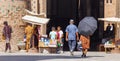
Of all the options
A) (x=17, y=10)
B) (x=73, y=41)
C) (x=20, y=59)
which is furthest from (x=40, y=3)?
(x=20, y=59)

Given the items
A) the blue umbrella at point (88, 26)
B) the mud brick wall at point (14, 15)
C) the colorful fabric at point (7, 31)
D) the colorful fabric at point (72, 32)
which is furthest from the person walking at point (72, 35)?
the mud brick wall at point (14, 15)

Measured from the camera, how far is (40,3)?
33.2m

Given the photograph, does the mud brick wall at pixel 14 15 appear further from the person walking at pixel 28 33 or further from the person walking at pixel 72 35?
the person walking at pixel 72 35

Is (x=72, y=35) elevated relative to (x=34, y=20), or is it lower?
lower

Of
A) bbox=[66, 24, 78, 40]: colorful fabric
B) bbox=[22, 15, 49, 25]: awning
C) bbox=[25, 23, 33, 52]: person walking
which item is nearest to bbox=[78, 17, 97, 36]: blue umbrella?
bbox=[66, 24, 78, 40]: colorful fabric

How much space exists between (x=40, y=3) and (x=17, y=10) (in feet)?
7.34

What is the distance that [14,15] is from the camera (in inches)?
1235

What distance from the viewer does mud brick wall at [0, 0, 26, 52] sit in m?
31.1

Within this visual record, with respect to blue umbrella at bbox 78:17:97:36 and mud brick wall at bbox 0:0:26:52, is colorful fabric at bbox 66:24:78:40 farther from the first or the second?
mud brick wall at bbox 0:0:26:52

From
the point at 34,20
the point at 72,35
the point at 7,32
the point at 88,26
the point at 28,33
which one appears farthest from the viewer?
the point at 28,33

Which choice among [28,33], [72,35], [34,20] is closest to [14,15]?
[28,33]

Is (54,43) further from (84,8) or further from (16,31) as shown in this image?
(84,8)

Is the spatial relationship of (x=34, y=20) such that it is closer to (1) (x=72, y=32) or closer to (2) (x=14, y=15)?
(2) (x=14, y=15)

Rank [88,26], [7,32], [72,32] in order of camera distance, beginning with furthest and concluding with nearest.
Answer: [7,32]
[72,32]
[88,26]
